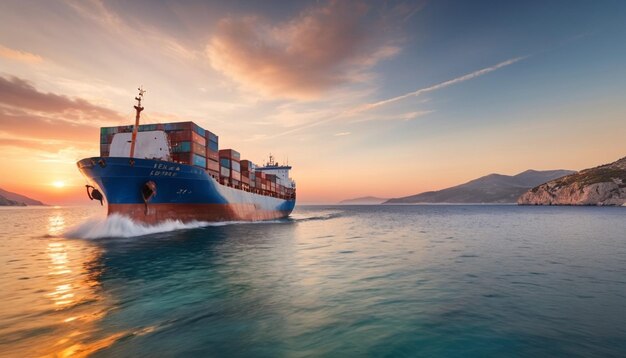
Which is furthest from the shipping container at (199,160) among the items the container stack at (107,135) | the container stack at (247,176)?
the container stack at (247,176)

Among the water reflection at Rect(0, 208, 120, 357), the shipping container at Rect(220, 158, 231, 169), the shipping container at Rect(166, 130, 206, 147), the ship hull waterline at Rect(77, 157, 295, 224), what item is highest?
the shipping container at Rect(166, 130, 206, 147)

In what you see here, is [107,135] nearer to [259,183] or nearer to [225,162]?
[225,162]

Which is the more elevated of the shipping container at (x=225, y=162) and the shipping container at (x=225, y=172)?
the shipping container at (x=225, y=162)

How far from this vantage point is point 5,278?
12914mm

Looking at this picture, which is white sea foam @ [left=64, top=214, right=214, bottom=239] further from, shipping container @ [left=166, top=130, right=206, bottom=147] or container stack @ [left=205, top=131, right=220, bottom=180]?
shipping container @ [left=166, top=130, right=206, bottom=147]

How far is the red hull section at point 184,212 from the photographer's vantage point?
28.9 metres

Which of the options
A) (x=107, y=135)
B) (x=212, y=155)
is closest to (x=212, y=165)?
(x=212, y=155)

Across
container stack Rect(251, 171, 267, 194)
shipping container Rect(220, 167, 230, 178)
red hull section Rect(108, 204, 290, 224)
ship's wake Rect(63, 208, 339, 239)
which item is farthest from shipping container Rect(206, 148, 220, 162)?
container stack Rect(251, 171, 267, 194)

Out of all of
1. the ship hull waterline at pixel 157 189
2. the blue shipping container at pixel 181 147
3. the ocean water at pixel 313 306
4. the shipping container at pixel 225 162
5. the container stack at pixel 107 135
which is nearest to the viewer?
the ocean water at pixel 313 306

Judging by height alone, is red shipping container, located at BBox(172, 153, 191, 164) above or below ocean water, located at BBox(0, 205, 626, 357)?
above

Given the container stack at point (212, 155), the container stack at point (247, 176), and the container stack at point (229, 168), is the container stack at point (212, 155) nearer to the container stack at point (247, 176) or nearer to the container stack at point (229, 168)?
the container stack at point (229, 168)

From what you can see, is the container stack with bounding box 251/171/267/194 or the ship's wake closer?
the ship's wake

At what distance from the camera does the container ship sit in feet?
91.5

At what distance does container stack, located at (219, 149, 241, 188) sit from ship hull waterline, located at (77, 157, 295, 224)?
4.03 m
